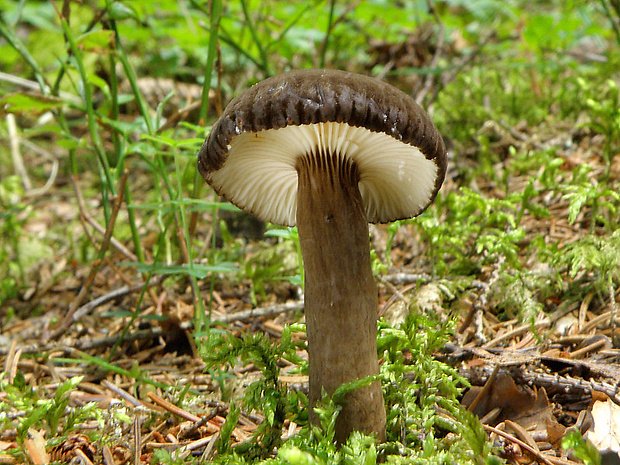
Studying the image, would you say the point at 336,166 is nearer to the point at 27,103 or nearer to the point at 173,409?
the point at 173,409

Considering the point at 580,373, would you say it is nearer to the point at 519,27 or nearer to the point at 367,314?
the point at 367,314

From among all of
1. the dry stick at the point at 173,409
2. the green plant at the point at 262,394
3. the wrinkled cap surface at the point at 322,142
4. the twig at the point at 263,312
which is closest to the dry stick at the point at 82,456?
the dry stick at the point at 173,409

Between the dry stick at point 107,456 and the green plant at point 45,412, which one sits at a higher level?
the green plant at point 45,412

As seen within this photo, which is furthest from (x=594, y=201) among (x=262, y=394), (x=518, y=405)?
(x=262, y=394)

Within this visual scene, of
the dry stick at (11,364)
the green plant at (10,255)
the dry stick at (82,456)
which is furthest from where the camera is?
the green plant at (10,255)

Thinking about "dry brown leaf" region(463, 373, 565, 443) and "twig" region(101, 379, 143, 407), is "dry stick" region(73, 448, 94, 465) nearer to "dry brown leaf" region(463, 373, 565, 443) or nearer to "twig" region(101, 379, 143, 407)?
"twig" region(101, 379, 143, 407)

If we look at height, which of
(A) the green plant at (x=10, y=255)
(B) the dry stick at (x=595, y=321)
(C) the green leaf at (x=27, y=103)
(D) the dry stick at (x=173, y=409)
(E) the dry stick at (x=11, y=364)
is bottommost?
(E) the dry stick at (x=11, y=364)

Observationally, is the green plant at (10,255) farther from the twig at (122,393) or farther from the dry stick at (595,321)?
the dry stick at (595,321)
